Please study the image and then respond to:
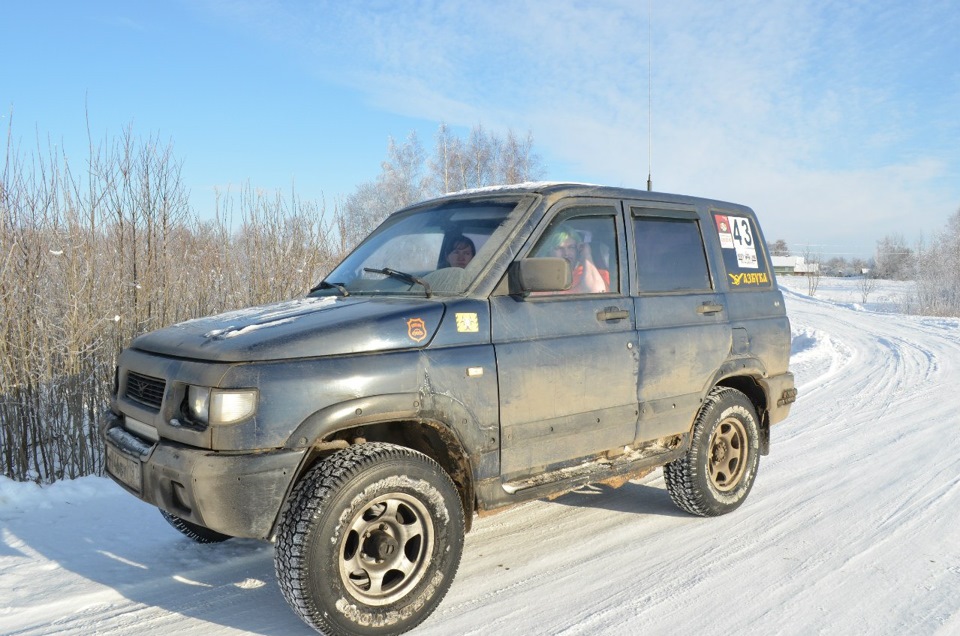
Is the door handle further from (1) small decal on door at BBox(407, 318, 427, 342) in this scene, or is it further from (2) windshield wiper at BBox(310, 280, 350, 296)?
(2) windshield wiper at BBox(310, 280, 350, 296)

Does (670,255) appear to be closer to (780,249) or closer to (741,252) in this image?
(741,252)

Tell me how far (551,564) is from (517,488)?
2.27ft

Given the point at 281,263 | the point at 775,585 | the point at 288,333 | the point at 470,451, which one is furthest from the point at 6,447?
the point at 775,585

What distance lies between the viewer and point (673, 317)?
4.26 m

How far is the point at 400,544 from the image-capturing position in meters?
3.04

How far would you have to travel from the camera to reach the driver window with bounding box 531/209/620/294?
3770 millimetres

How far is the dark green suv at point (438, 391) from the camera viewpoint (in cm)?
276

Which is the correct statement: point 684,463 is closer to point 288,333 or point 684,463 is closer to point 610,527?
point 610,527

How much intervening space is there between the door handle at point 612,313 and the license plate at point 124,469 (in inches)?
98.7

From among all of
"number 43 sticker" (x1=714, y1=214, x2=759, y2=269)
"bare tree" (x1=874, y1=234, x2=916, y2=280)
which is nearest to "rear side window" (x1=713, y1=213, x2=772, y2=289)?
"number 43 sticker" (x1=714, y1=214, x2=759, y2=269)

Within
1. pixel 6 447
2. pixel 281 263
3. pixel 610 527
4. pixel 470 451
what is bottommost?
pixel 610 527

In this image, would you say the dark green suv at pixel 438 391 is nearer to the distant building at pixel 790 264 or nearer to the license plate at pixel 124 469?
the license plate at pixel 124 469

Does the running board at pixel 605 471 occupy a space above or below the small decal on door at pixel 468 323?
below

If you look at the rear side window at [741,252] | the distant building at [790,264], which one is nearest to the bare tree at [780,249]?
the distant building at [790,264]
